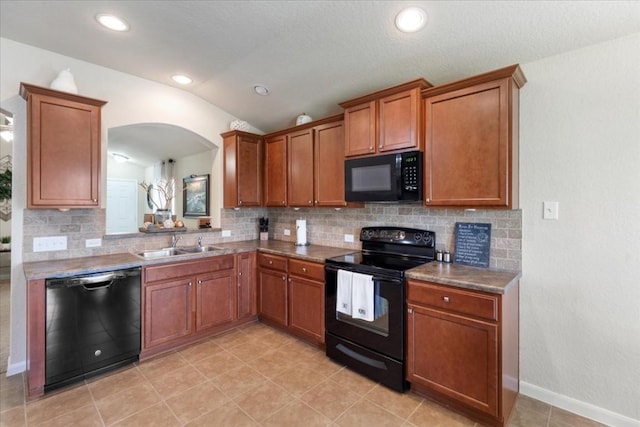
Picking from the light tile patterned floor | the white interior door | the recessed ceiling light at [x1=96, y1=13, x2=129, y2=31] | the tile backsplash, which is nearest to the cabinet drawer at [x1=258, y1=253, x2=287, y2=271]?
the tile backsplash

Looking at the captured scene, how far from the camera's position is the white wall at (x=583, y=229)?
1.85 m

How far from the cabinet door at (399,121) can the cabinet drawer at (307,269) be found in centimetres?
121

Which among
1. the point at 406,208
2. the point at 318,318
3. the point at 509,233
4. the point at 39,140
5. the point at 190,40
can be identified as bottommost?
the point at 318,318

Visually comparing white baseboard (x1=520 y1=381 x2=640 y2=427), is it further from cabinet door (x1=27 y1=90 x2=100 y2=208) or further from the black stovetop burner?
cabinet door (x1=27 y1=90 x2=100 y2=208)

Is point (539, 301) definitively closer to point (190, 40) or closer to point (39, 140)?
point (190, 40)

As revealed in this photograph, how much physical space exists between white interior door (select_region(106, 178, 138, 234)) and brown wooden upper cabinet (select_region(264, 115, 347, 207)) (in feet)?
15.9

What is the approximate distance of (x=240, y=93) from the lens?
3.37 meters

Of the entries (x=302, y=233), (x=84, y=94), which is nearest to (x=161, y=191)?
(x=84, y=94)

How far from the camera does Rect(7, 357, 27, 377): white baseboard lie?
248cm

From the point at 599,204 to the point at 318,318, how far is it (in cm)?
227

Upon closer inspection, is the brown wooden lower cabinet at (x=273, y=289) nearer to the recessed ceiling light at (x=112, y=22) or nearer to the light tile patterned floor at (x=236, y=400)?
the light tile patterned floor at (x=236, y=400)

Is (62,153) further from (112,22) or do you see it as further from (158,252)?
(158,252)

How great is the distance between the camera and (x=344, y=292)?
2.54m

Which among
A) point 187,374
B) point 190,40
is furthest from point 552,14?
point 187,374
